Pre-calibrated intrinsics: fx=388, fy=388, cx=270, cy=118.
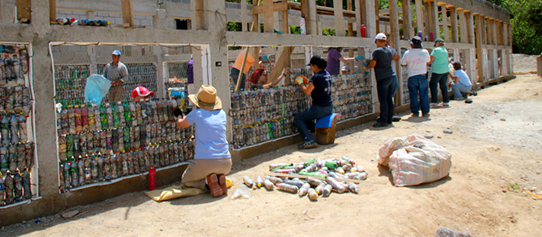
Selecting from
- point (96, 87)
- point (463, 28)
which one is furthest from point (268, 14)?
point (463, 28)

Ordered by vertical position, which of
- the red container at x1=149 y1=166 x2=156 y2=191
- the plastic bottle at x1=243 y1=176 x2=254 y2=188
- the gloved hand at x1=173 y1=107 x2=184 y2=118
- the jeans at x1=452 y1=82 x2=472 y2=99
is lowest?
the plastic bottle at x1=243 y1=176 x2=254 y2=188

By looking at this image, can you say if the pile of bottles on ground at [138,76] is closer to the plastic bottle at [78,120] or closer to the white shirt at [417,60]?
the plastic bottle at [78,120]

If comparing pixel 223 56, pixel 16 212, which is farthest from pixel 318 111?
pixel 16 212

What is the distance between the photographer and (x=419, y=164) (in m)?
5.04

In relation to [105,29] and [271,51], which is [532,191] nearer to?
[105,29]

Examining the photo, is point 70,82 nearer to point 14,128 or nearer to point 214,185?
point 14,128

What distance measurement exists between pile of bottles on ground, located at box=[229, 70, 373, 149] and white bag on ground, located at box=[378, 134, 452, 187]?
241 cm

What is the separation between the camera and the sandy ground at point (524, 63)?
92.8 ft

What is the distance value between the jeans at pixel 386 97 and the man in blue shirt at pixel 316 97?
80.4 inches

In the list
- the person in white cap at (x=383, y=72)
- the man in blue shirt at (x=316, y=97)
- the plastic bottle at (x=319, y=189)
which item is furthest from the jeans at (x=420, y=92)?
the plastic bottle at (x=319, y=189)

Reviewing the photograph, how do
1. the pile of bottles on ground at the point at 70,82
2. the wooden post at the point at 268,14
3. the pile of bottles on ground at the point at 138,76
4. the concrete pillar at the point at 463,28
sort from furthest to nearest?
the concrete pillar at the point at 463,28 → the pile of bottles on ground at the point at 138,76 → the pile of bottles on ground at the point at 70,82 → the wooden post at the point at 268,14

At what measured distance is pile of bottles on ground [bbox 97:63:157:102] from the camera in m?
12.7

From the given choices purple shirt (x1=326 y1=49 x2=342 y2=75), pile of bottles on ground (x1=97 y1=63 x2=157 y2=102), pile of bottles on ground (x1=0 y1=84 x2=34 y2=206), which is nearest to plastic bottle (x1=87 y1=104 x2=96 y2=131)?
pile of bottles on ground (x1=0 y1=84 x2=34 y2=206)

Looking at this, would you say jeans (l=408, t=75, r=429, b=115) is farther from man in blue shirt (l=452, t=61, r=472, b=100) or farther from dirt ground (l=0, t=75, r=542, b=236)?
man in blue shirt (l=452, t=61, r=472, b=100)
